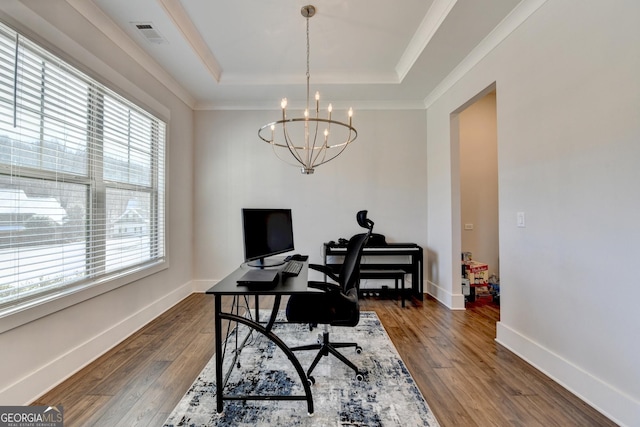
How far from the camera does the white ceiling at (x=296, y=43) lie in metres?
2.28

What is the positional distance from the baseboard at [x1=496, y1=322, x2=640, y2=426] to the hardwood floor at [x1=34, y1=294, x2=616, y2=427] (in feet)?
0.17

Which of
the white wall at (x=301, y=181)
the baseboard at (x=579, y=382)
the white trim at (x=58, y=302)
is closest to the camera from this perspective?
the baseboard at (x=579, y=382)

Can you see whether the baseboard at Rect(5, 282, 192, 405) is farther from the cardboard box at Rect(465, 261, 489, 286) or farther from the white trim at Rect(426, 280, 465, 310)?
the cardboard box at Rect(465, 261, 489, 286)

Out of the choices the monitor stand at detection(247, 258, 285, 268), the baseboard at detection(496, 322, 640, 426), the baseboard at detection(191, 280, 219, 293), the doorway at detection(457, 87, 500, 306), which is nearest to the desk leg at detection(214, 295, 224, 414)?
the monitor stand at detection(247, 258, 285, 268)

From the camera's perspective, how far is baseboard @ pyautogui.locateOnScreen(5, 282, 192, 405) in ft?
5.41

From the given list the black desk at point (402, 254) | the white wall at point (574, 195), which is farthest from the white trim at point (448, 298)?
the white wall at point (574, 195)

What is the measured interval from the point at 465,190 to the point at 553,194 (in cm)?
206

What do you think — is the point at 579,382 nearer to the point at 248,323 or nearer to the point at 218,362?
the point at 248,323

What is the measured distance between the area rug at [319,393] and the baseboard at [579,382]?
101cm

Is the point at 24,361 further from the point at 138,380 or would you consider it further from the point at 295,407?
the point at 295,407

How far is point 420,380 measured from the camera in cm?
192

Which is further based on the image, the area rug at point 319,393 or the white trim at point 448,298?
the white trim at point 448,298

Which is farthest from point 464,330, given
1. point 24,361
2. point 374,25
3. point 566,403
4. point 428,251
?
point 24,361

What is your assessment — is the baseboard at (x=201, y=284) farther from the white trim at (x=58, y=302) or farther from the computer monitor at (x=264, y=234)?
the computer monitor at (x=264, y=234)
